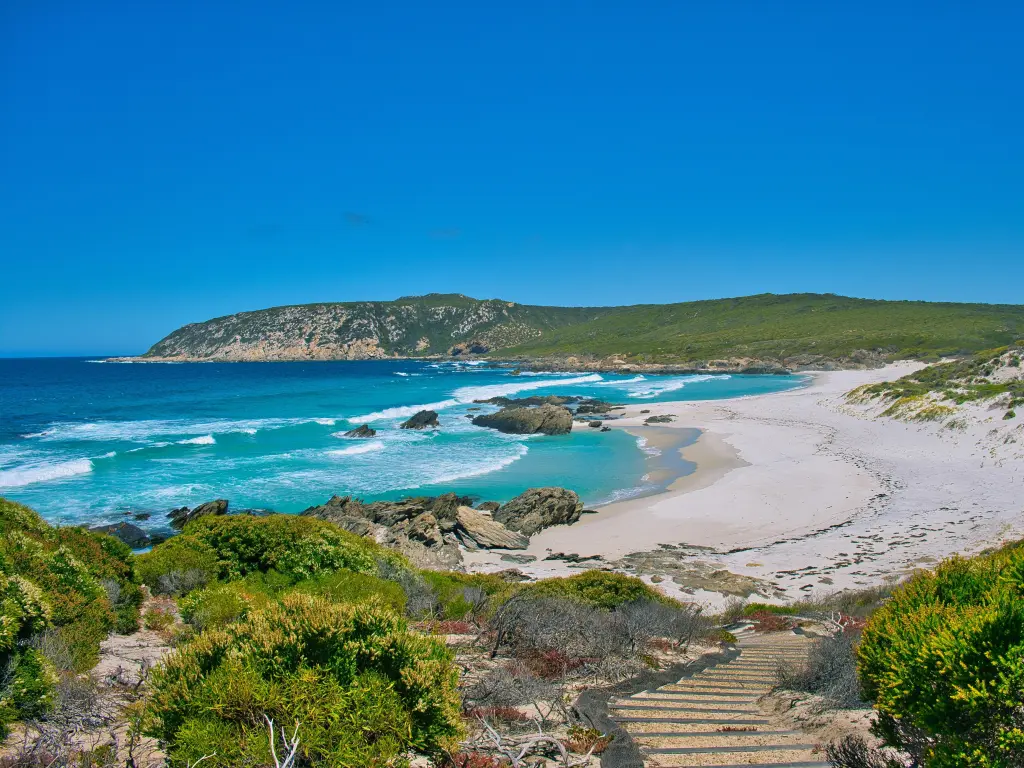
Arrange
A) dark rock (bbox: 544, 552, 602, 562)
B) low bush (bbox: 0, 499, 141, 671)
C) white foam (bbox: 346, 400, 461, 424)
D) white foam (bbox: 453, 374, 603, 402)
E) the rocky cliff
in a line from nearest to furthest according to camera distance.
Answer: low bush (bbox: 0, 499, 141, 671) < dark rock (bbox: 544, 552, 602, 562) < white foam (bbox: 346, 400, 461, 424) < white foam (bbox: 453, 374, 603, 402) < the rocky cliff

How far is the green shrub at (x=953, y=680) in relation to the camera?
325 centimetres

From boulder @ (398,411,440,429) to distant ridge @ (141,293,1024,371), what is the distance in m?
73.5

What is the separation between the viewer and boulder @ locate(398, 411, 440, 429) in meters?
44.0

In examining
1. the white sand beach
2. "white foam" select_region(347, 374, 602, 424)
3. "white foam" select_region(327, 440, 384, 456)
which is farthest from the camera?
"white foam" select_region(347, 374, 602, 424)

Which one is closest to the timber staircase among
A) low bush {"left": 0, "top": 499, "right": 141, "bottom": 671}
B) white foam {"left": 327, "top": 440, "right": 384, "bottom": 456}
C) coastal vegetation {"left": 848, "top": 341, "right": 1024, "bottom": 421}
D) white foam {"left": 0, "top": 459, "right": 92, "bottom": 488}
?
low bush {"left": 0, "top": 499, "right": 141, "bottom": 671}

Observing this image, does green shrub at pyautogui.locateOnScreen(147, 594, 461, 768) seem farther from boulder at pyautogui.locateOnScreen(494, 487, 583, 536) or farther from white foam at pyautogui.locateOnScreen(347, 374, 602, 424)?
white foam at pyautogui.locateOnScreen(347, 374, 602, 424)

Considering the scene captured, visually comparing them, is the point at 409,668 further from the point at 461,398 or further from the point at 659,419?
the point at 461,398

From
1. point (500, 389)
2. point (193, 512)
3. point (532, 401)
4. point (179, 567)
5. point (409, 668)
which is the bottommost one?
point (193, 512)

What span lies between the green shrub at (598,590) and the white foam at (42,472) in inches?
1098

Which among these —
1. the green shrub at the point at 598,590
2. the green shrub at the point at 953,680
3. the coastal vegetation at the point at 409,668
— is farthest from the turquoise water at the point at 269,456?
the green shrub at the point at 953,680

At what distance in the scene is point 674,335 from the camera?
157 m

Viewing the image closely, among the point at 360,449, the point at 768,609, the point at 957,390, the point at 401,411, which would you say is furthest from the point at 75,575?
the point at 401,411

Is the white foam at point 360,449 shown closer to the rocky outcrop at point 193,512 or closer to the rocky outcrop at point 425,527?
the rocky outcrop at point 193,512

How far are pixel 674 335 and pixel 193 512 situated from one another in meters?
148
